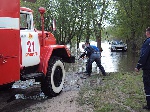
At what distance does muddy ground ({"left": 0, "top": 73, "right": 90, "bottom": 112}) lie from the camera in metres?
6.68

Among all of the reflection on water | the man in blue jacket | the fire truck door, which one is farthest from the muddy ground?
the reflection on water

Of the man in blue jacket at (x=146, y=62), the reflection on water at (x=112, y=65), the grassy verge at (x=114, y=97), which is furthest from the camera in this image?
the reflection on water at (x=112, y=65)

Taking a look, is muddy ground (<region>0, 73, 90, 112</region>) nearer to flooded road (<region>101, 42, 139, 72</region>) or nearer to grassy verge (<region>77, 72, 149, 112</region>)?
grassy verge (<region>77, 72, 149, 112</region>)

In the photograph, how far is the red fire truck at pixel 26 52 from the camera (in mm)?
5847

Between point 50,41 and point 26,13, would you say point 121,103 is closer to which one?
point 50,41

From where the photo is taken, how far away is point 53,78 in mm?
8133

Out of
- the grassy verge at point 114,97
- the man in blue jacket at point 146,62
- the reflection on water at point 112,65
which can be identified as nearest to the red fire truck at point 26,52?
the grassy verge at point 114,97

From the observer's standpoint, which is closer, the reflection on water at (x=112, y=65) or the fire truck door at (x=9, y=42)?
the fire truck door at (x=9, y=42)

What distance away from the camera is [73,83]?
1010 cm

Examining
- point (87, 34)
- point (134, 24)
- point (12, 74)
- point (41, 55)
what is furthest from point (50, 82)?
point (134, 24)

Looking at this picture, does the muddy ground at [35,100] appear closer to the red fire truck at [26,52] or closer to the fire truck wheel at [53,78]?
the fire truck wheel at [53,78]

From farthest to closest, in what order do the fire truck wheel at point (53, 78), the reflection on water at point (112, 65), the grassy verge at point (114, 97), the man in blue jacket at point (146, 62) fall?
1. the reflection on water at point (112, 65)
2. the fire truck wheel at point (53, 78)
3. the grassy verge at point (114, 97)
4. the man in blue jacket at point (146, 62)

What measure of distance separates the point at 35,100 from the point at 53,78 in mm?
864

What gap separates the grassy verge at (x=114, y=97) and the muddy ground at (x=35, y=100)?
28 centimetres
